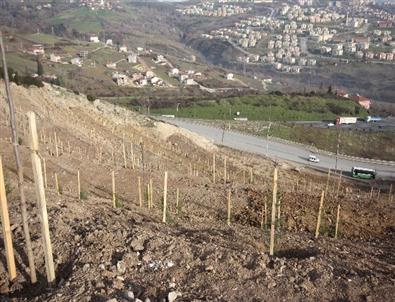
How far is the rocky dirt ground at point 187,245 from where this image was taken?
7602mm

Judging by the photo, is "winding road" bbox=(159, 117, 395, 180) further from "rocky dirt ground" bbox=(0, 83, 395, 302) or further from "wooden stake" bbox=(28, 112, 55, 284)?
"wooden stake" bbox=(28, 112, 55, 284)

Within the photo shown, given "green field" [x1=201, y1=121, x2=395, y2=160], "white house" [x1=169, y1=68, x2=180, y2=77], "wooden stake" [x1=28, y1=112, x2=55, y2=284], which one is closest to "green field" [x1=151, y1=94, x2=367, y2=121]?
"green field" [x1=201, y1=121, x2=395, y2=160]

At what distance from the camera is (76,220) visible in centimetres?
1062

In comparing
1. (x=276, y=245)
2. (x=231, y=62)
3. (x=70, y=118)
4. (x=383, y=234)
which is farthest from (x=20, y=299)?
(x=231, y=62)

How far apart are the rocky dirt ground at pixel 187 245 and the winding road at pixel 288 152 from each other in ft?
93.9

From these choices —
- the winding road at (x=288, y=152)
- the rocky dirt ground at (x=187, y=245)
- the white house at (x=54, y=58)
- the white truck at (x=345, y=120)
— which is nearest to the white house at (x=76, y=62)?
the white house at (x=54, y=58)

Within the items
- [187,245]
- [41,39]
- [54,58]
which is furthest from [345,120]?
[41,39]

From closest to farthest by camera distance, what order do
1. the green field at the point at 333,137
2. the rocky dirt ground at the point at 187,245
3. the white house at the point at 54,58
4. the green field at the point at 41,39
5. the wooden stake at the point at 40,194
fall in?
the wooden stake at the point at 40,194
the rocky dirt ground at the point at 187,245
the green field at the point at 333,137
the white house at the point at 54,58
the green field at the point at 41,39

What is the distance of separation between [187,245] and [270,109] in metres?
73.0

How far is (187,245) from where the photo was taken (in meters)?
9.14

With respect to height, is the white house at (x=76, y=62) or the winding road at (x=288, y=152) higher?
the winding road at (x=288, y=152)

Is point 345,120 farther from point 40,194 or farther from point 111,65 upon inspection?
point 40,194

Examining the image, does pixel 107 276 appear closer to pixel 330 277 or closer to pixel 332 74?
pixel 330 277

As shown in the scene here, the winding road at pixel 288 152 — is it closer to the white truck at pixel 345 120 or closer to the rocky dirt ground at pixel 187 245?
the white truck at pixel 345 120
